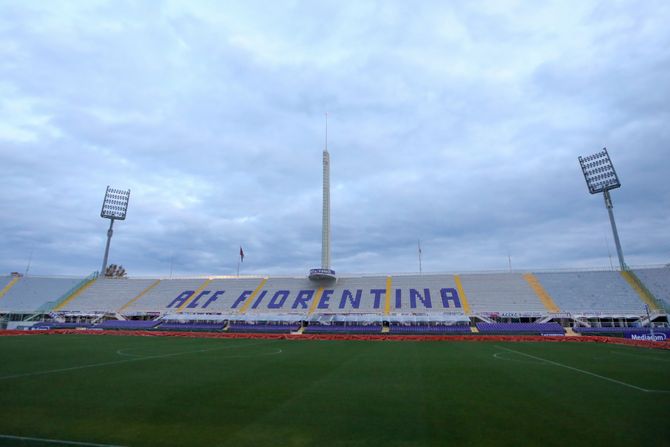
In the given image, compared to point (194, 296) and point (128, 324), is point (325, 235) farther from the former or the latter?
point (128, 324)

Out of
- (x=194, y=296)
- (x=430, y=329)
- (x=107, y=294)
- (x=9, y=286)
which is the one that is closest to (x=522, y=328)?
(x=430, y=329)

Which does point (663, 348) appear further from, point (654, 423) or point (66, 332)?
point (66, 332)

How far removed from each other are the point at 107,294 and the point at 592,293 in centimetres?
7424

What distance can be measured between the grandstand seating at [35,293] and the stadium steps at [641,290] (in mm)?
83397

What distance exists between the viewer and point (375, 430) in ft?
24.6

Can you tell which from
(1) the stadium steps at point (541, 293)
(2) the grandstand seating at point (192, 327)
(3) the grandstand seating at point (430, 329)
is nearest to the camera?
(3) the grandstand seating at point (430, 329)

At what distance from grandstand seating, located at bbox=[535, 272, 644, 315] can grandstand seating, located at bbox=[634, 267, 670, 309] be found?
2052 millimetres

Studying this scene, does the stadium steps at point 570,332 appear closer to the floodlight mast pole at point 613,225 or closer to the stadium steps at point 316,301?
the floodlight mast pole at point 613,225

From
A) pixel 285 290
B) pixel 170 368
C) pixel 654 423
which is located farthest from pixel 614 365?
pixel 285 290

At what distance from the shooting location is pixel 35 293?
57.7 m

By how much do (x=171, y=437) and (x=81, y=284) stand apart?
2760 inches

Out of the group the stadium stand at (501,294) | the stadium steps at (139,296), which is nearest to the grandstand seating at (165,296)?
the stadium steps at (139,296)

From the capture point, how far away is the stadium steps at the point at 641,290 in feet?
136

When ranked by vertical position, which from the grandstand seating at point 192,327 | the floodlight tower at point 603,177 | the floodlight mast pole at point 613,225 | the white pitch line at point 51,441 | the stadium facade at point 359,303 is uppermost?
the floodlight tower at point 603,177
